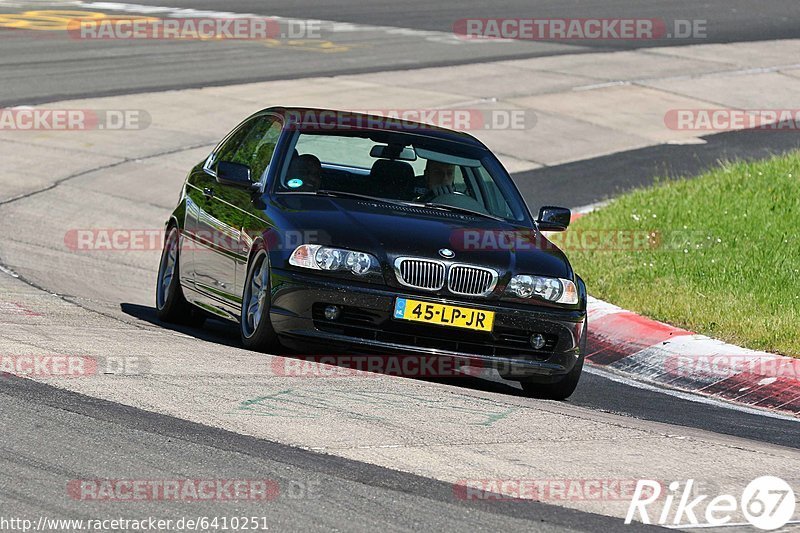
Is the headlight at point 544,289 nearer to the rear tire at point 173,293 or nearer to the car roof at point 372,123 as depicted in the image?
the car roof at point 372,123

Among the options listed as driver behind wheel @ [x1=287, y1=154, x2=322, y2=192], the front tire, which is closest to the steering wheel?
driver behind wheel @ [x1=287, y1=154, x2=322, y2=192]

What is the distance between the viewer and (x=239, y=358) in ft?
26.5

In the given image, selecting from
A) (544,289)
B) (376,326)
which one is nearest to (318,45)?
(544,289)

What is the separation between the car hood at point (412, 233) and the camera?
8.35 m

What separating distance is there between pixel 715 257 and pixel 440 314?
5.07 metres

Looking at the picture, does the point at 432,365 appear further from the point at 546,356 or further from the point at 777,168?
the point at 777,168

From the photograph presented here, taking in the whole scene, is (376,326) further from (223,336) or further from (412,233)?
(223,336)

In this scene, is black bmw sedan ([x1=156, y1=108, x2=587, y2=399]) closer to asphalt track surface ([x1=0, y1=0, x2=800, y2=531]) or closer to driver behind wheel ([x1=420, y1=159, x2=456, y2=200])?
driver behind wheel ([x1=420, y1=159, x2=456, y2=200])

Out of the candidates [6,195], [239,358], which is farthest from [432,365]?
[6,195]

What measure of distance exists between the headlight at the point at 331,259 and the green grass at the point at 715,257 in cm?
317

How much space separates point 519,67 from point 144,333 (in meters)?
17.7

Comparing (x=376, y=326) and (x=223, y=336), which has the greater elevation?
(x=376, y=326)

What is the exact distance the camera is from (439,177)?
9.58 m

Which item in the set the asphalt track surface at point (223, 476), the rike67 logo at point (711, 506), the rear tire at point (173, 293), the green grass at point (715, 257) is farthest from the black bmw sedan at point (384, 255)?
the rike67 logo at point (711, 506)
